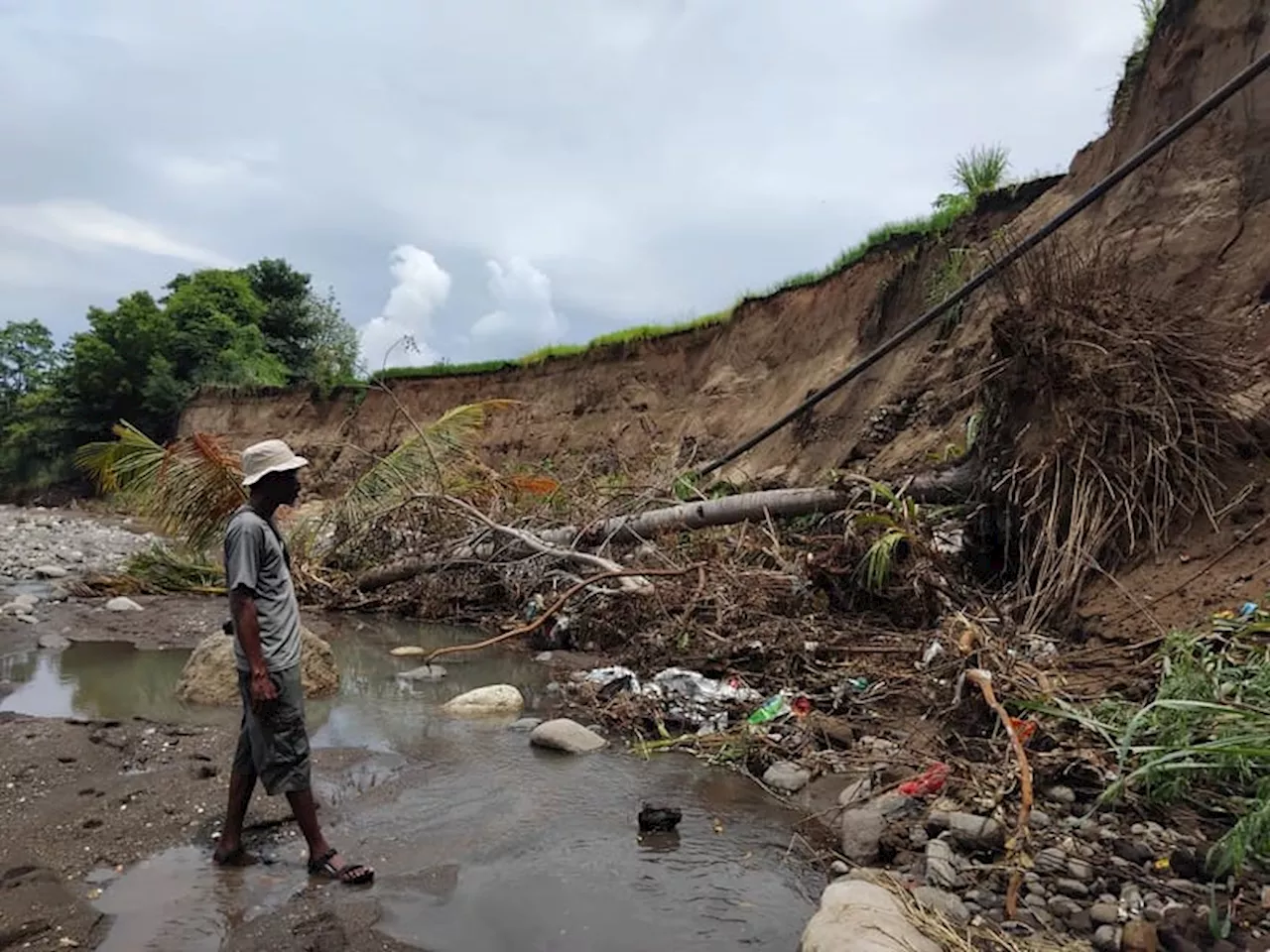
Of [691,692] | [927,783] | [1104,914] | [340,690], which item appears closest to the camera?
[1104,914]

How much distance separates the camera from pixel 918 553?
20.5 ft

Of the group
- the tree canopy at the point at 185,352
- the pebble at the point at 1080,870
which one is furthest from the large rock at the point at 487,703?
the tree canopy at the point at 185,352

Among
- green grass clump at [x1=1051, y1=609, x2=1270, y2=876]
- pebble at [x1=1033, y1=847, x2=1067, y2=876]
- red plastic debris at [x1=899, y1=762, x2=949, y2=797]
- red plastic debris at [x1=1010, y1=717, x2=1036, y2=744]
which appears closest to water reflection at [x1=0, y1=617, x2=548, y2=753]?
red plastic debris at [x1=899, y1=762, x2=949, y2=797]

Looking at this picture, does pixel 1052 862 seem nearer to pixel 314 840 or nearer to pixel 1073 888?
pixel 1073 888

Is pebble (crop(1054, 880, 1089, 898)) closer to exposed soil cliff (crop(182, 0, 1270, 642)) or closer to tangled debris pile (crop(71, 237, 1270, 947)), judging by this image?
tangled debris pile (crop(71, 237, 1270, 947))

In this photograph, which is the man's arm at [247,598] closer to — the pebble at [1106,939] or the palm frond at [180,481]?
the pebble at [1106,939]

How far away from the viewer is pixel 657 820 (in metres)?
3.87

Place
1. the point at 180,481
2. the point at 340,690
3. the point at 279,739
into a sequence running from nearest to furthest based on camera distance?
the point at 279,739 → the point at 340,690 → the point at 180,481

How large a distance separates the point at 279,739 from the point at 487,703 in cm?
258

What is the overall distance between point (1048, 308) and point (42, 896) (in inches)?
251

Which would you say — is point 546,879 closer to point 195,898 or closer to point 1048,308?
point 195,898

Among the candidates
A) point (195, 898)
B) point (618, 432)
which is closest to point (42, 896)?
point (195, 898)

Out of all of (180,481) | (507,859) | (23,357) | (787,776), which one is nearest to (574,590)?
(787,776)

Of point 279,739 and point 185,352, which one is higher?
point 185,352
